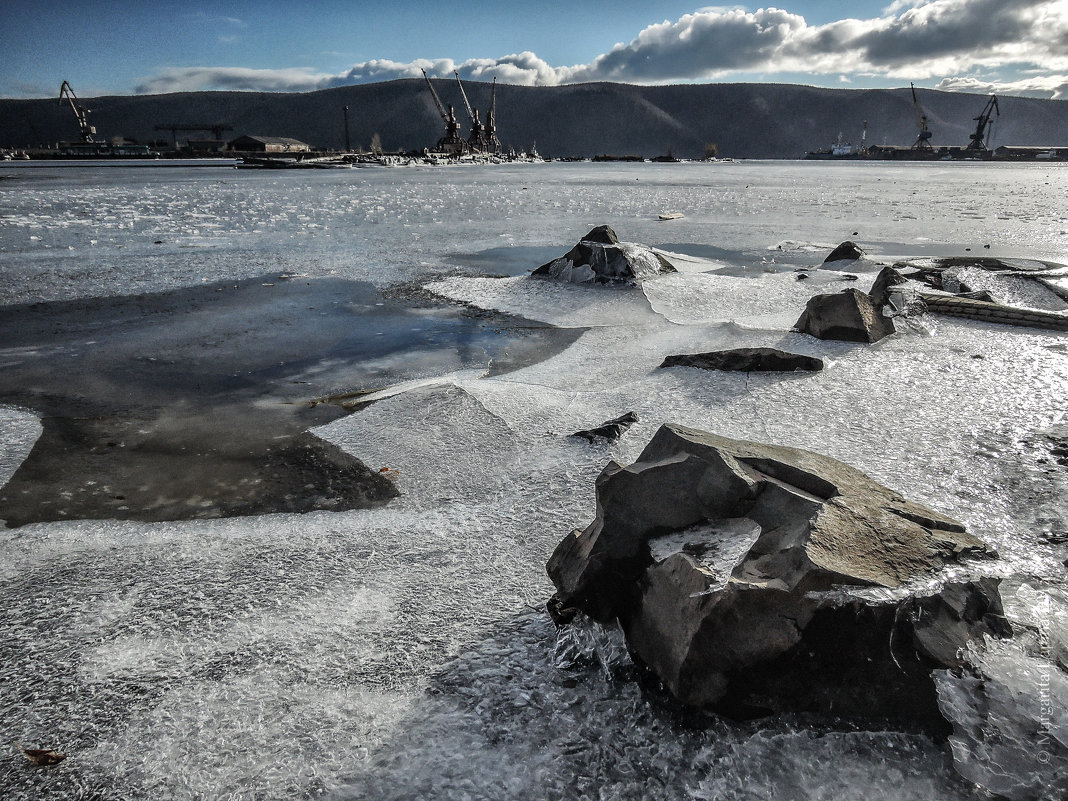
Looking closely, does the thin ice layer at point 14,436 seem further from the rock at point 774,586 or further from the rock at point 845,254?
the rock at point 845,254

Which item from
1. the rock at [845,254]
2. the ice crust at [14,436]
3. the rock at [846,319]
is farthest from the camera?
the rock at [845,254]

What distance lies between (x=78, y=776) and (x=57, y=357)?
3.58 meters

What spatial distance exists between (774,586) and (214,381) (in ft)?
10.8

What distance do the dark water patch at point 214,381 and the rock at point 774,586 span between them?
1128mm

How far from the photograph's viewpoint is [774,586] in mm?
1202

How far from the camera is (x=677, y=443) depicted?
1631 millimetres

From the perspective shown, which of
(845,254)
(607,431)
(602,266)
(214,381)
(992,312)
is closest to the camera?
(607,431)

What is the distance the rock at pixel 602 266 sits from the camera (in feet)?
19.7

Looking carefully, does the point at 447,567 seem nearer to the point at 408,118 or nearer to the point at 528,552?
the point at 528,552

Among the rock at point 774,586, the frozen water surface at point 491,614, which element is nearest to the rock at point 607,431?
the frozen water surface at point 491,614

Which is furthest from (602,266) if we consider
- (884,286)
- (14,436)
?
(14,436)

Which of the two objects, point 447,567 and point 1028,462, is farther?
point 1028,462

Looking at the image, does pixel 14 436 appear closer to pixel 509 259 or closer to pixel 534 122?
pixel 509 259

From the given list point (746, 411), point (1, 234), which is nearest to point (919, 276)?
point (746, 411)
